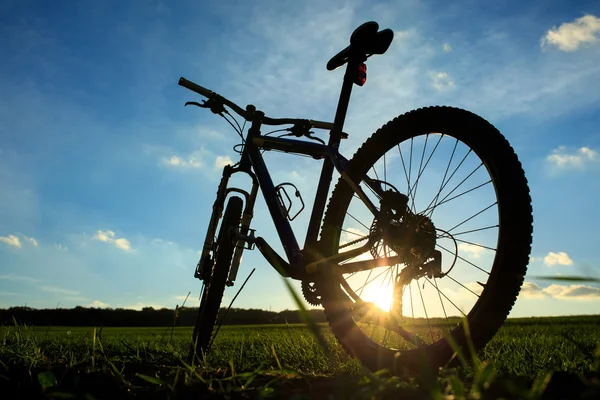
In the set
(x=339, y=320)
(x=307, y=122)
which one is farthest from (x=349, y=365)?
(x=307, y=122)

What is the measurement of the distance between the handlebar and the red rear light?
29.7 inches

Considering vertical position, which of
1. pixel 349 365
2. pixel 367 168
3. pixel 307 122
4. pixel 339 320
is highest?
pixel 307 122

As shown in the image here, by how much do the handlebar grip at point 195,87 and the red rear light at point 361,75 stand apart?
158cm

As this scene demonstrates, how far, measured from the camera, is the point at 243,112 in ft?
14.3

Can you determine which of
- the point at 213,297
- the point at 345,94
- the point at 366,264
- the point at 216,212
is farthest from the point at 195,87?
the point at 366,264

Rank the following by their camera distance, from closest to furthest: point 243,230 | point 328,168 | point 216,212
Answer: point 328,168, point 243,230, point 216,212

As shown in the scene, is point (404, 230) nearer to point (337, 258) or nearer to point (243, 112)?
point (337, 258)

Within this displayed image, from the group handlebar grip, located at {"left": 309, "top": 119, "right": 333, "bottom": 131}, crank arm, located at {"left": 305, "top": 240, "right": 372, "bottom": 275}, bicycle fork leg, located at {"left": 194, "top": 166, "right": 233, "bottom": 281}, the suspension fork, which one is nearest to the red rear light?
handlebar grip, located at {"left": 309, "top": 119, "right": 333, "bottom": 131}

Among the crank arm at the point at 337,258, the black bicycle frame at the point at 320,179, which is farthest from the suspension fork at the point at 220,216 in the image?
the crank arm at the point at 337,258

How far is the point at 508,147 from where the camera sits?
Answer: 2508 mm

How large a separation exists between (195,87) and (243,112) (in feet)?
1.78

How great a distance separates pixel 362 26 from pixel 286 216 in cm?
148

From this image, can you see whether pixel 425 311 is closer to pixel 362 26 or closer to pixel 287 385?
pixel 287 385

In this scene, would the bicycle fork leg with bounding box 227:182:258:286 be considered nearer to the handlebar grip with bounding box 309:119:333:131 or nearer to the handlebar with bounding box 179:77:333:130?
the handlebar with bounding box 179:77:333:130
